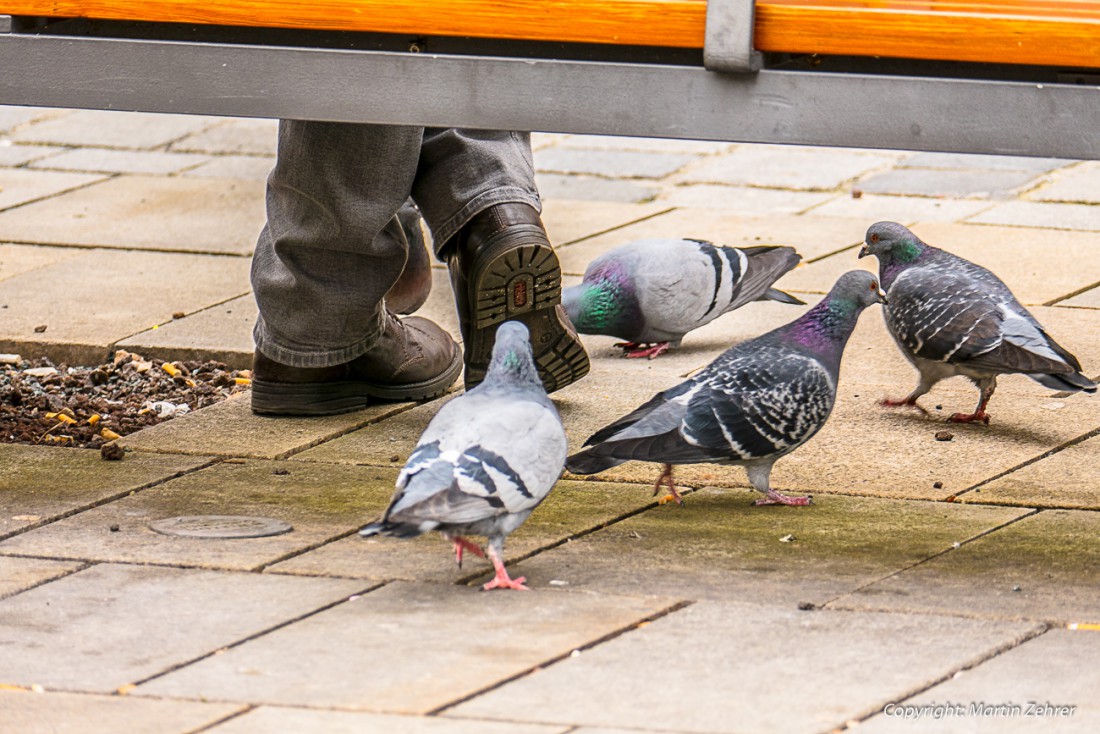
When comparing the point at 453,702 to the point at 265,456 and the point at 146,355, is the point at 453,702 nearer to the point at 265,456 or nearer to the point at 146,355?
the point at 265,456

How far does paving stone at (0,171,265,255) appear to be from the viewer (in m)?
6.68

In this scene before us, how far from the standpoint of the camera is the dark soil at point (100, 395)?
4656mm

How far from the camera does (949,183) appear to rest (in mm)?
7691

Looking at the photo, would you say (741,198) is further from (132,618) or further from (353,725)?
(353,725)

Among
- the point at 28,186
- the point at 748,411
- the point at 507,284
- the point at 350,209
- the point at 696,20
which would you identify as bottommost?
the point at 28,186

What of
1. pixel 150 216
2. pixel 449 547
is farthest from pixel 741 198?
pixel 449 547

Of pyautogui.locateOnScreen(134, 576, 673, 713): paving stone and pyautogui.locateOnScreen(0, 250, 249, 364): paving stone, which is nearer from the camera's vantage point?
pyautogui.locateOnScreen(134, 576, 673, 713): paving stone

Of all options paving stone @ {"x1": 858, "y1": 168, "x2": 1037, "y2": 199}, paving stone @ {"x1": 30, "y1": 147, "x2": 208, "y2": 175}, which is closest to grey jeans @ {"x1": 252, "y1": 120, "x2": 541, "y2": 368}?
paving stone @ {"x1": 858, "y1": 168, "x2": 1037, "y2": 199}

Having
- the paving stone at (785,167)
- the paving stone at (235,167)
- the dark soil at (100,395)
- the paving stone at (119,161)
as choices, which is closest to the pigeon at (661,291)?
the dark soil at (100,395)

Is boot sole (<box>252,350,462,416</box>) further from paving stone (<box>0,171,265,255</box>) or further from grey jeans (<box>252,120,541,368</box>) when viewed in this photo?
paving stone (<box>0,171,265,255</box>)

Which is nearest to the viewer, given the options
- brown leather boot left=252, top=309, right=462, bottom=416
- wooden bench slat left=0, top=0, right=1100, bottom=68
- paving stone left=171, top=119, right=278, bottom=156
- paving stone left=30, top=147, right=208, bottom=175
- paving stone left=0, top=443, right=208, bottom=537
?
wooden bench slat left=0, top=0, right=1100, bottom=68

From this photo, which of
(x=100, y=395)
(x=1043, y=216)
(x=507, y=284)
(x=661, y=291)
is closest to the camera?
(x=507, y=284)

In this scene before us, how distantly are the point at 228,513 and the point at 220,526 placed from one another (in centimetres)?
10

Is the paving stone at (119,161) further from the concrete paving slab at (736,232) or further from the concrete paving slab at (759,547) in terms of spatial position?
the concrete paving slab at (759,547)
